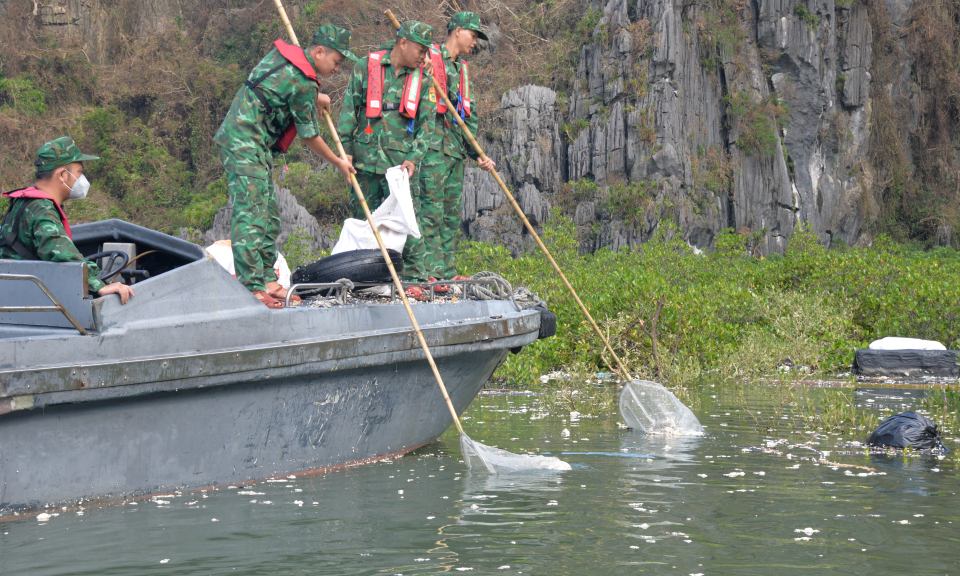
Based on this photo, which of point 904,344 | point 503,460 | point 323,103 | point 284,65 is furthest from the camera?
point 904,344

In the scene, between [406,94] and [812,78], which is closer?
[406,94]

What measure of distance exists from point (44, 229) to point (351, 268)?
5.66ft

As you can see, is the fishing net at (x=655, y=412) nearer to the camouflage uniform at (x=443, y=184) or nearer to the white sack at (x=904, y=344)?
the camouflage uniform at (x=443, y=184)

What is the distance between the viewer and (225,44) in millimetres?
35250

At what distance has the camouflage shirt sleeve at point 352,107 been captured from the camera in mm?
6660

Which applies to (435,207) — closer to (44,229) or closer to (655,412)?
(655,412)

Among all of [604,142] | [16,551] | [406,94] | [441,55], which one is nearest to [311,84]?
[406,94]

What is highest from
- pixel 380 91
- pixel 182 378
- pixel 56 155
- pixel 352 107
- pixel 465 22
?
pixel 465 22

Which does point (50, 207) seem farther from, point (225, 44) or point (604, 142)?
point (225, 44)

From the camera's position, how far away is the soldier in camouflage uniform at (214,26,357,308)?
5.27 m

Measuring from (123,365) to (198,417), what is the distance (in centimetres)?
50

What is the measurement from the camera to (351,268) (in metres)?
5.40

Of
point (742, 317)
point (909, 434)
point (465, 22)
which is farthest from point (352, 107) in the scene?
point (742, 317)

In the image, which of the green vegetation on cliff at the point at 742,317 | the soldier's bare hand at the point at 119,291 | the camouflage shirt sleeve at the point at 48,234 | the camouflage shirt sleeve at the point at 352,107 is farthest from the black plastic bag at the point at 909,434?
the camouflage shirt sleeve at the point at 48,234
